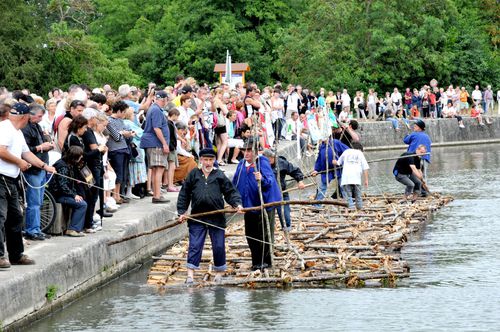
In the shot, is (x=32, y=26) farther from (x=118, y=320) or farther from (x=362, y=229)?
(x=118, y=320)

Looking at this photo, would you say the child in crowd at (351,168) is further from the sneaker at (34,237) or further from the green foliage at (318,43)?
the green foliage at (318,43)

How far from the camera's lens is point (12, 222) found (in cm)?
1326

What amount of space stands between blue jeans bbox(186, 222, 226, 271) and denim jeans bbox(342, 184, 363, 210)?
22.4 feet

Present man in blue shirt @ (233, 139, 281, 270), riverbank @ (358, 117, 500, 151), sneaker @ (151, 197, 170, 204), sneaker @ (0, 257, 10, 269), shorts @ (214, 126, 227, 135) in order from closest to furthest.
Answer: sneaker @ (0, 257, 10, 269) < man in blue shirt @ (233, 139, 281, 270) < sneaker @ (151, 197, 170, 204) < shorts @ (214, 126, 227, 135) < riverbank @ (358, 117, 500, 151)

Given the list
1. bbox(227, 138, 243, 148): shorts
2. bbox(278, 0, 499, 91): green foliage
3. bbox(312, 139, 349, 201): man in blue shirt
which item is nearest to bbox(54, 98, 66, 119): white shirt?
bbox(312, 139, 349, 201): man in blue shirt

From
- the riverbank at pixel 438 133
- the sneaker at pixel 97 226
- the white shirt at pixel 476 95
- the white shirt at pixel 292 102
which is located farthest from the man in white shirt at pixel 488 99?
the sneaker at pixel 97 226

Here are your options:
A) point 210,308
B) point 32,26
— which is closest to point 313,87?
point 32,26

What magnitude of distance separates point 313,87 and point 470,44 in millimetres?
9873

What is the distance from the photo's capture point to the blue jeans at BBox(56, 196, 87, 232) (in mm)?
15570

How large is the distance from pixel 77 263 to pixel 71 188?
153 centimetres

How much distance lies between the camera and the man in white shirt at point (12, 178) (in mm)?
13047

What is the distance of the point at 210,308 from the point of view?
13648 millimetres

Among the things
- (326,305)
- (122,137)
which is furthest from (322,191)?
(326,305)

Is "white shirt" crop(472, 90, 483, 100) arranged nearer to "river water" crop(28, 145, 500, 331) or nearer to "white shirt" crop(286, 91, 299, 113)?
"white shirt" crop(286, 91, 299, 113)
